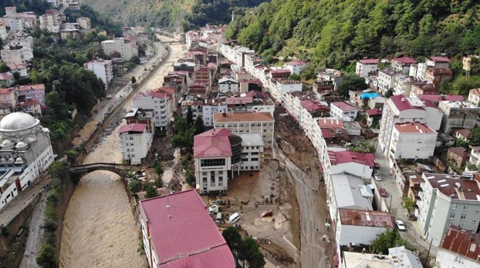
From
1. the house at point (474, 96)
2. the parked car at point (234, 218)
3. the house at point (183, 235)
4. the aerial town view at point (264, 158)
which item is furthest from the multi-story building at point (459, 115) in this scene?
the house at point (183, 235)

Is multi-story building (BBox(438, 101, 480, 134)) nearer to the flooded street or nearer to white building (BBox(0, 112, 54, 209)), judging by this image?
the flooded street

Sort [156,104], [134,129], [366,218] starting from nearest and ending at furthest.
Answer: [366,218] < [134,129] < [156,104]

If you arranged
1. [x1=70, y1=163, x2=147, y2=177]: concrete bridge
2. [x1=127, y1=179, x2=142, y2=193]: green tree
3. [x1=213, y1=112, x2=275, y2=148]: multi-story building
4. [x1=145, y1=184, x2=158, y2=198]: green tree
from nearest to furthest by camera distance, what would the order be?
1. [x1=145, y1=184, x2=158, y2=198]: green tree
2. [x1=127, y1=179, x2=142, y2=193]: green tree
3. [x1=70, y1=163, x2=147, y2=177]: concrete bridge
4. [x1=213, y1=112, x2=275, y2=148]: multi-story building

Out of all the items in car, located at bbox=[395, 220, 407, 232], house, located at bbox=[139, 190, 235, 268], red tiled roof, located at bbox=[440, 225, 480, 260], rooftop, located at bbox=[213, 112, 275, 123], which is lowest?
car, located at bbox=[395, 220, 407, 232]

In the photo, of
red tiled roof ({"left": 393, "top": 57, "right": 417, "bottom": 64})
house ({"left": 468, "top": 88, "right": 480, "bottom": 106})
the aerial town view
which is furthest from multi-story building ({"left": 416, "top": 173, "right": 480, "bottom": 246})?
red tiled roof ({"left": 393, "top": 57, "right": 417, "bottom": 64})

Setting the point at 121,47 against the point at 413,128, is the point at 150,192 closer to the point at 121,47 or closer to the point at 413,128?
the point at 413,128

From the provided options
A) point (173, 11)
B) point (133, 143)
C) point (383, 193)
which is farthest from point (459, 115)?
point (173, 11)
